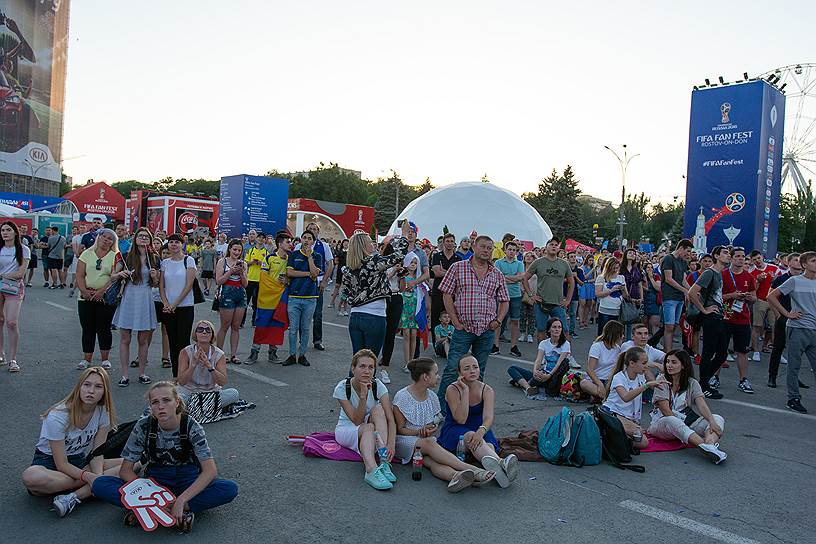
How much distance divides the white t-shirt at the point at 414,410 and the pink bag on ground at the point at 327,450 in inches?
19.7

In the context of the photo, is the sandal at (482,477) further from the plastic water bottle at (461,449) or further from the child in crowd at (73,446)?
the child in crowd at (73,446)

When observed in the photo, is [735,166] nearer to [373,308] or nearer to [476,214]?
[476,214]

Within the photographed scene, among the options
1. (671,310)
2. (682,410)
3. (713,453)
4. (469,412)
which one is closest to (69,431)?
(469,412)

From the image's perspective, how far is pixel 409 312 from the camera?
30.1 ft

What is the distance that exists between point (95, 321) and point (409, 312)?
4.02 metres

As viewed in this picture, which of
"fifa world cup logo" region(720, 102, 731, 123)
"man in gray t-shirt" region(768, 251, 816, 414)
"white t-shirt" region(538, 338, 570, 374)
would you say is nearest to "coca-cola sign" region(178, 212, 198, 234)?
"fifa world cup logo" region(720, 102, 731, 123)

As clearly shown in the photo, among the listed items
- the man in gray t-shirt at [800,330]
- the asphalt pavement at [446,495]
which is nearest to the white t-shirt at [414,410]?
the asphalt pavement at [446,495]

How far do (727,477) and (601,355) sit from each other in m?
2.23

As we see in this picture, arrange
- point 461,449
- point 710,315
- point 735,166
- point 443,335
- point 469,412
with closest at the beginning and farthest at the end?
point 461,449
point 469,412
point 710,315
point 443,335
point 735,166

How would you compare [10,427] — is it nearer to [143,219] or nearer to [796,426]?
[796,426]

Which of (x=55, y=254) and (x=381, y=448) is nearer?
(x=381, y=448)

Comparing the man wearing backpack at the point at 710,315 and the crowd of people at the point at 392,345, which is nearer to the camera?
the crowd of people at the point at 392,345

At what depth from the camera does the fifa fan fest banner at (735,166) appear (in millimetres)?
23969

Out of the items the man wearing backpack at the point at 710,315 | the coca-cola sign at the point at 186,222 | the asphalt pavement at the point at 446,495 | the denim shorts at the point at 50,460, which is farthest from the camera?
the coca-cola sign at the point at 186,222
